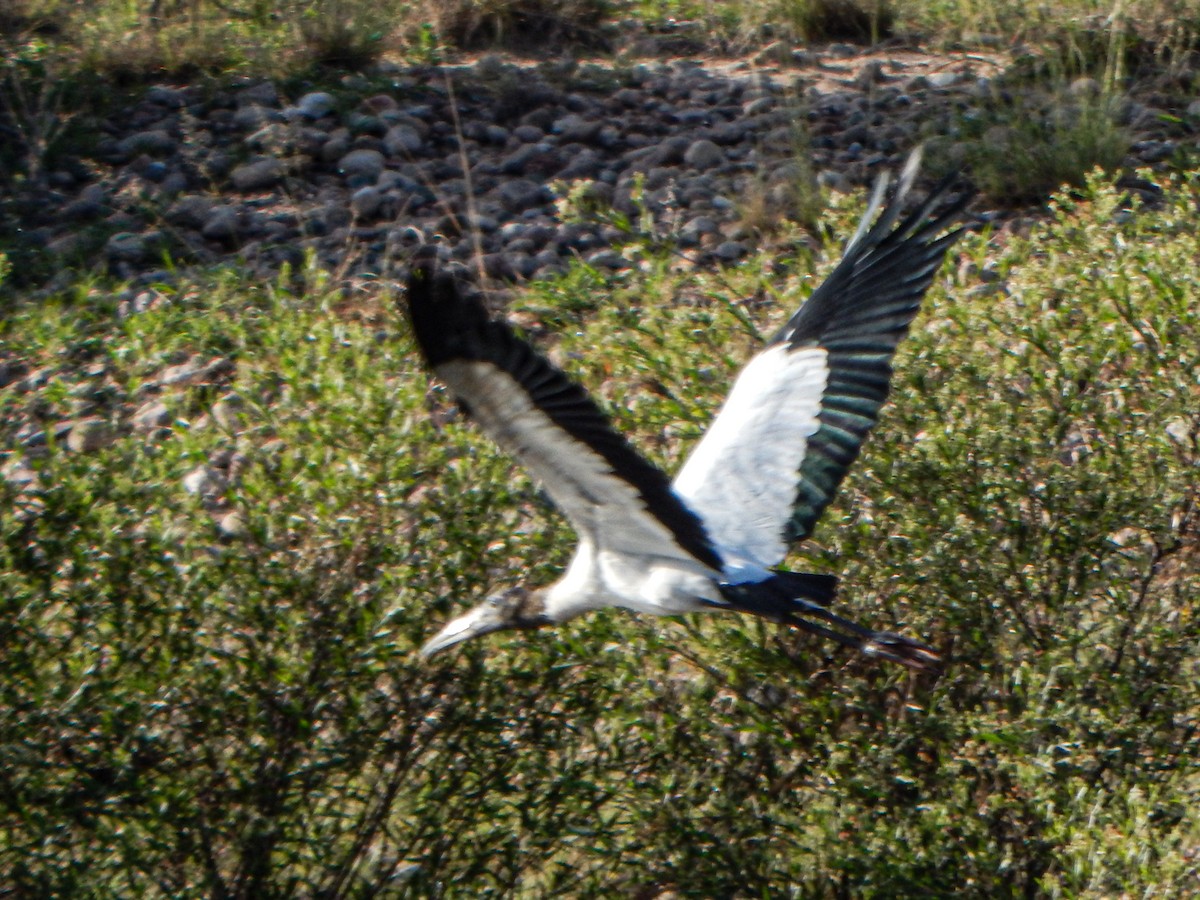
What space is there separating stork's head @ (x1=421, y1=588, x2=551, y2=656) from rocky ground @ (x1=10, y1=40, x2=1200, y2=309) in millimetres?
2402

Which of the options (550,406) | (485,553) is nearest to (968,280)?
(485,553)

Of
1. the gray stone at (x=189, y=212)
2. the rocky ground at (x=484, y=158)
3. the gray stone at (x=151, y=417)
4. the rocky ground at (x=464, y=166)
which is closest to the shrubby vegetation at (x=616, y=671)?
the gray stone at (x=151, y=417)

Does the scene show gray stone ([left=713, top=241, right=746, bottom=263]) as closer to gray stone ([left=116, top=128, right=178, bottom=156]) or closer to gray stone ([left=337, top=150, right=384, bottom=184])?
gray stone ([left=337, top=150, right=384, bottom=184])

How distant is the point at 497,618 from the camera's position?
138 inches

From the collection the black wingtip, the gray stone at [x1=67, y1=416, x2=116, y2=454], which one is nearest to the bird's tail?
the black wingtip

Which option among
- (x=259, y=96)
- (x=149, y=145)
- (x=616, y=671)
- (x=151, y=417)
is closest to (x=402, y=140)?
(x=259, y=96)

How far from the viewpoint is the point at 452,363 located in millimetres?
2746

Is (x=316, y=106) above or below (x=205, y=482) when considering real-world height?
above

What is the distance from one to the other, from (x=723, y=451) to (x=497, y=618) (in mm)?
744

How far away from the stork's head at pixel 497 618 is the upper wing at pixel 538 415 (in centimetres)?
28

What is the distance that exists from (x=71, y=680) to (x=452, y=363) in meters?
1.16

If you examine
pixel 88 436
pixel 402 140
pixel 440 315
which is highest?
pixel 440 315

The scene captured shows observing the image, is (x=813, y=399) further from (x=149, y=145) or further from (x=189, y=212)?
(x=149, y=145)

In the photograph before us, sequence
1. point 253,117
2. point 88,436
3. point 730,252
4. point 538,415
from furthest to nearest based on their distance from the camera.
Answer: point 253,117
point 730,252
point 88,436
point 538,415
